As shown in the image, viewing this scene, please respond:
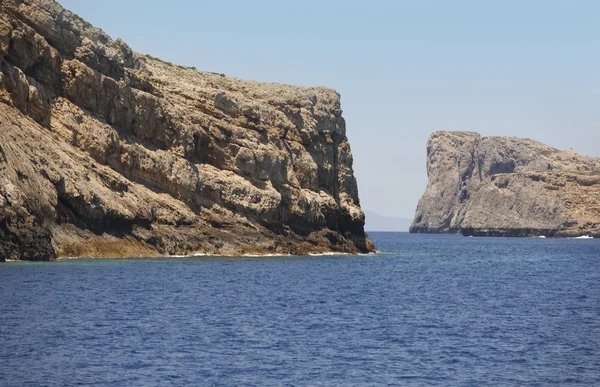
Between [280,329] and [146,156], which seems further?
[146,156]

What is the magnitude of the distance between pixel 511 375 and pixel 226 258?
61767 millimetres

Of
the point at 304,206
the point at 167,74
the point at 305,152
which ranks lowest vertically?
the point at 304,206

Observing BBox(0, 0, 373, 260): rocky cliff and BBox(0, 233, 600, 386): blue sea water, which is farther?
BBox(0, 0, 373, 260): rocky cliff

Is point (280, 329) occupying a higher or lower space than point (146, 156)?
lower

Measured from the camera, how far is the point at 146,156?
95438 mm

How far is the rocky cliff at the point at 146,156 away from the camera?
80.8 meters

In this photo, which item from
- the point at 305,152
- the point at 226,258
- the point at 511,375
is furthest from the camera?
the point at 305,152

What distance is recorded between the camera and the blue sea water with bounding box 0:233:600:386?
33.9 metres

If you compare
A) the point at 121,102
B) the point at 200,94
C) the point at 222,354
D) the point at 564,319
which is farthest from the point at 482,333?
the point at 200,94

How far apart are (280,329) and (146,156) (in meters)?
53.9

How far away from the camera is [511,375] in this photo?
113 ft

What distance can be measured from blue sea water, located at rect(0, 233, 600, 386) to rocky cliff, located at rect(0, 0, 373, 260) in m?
8.06

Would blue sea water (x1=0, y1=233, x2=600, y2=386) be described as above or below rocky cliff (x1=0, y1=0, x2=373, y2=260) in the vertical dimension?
below

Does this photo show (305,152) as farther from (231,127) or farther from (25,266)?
(25,266)
